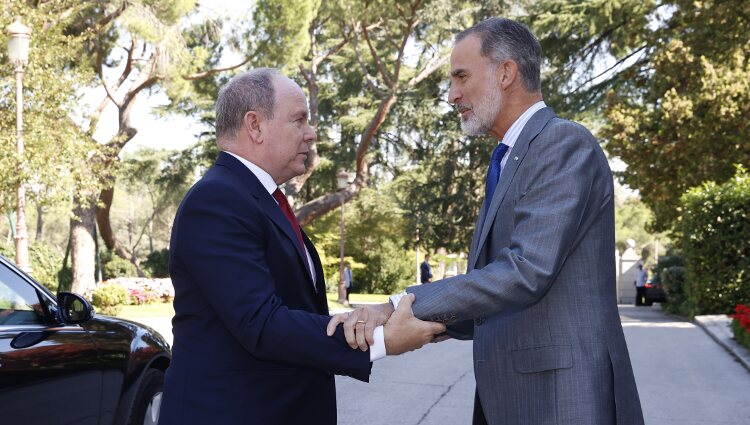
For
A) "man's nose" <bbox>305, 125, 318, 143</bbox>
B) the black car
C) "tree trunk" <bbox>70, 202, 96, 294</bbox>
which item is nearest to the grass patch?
"tree trunk" <bbox>70, 202, 96, 294</bbox>

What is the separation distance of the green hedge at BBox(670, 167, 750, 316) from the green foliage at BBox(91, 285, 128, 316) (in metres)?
13.1

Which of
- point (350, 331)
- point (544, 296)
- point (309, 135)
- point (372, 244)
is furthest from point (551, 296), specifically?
point (372, 244)

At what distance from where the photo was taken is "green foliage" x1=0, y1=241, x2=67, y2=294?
29219 millimetres

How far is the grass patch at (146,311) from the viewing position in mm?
19650

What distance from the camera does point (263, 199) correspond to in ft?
8.76

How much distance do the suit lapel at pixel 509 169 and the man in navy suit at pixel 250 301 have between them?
321 millimetres

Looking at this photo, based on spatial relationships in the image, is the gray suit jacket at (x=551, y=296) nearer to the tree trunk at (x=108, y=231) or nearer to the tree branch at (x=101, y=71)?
the tree branch at (x=101, y=71)

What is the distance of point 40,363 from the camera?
3.71 m

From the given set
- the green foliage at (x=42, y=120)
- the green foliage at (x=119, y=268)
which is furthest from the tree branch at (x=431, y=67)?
the green foliage at (x=42, y=120)

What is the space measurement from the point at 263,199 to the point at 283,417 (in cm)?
67

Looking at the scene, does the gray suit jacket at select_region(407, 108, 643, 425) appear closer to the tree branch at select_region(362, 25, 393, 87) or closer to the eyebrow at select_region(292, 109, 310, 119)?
the eyebrow at select_region(292, 109, 310, 119)

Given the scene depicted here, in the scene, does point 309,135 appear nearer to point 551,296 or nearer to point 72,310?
point 551,296

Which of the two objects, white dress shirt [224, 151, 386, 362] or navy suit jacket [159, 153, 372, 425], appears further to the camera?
white dress shirt [224, 151, 386, 362]

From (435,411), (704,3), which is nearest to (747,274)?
(704,3)
